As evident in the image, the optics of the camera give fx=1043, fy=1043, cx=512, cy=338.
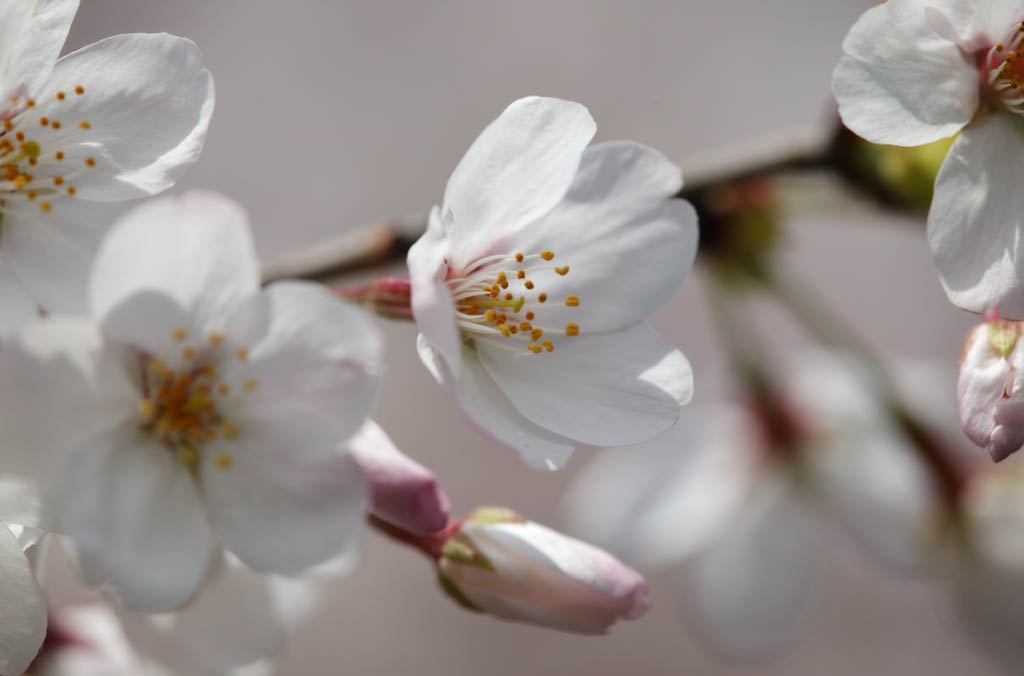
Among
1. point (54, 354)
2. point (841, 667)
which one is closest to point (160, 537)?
point (54, 354)

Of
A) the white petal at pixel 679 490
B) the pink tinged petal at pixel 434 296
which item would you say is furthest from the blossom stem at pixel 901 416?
the pink tinged petal at pixel 434 296

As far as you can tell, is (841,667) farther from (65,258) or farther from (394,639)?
(65,258)

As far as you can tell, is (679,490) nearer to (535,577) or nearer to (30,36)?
(535,577)

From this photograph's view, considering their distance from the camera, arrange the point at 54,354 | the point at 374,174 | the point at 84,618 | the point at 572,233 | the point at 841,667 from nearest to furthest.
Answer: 1. the point at 54,354
2. the point at 572,233
3. the point at 84,618
4. the point at 841,667
5. the point at 374,174

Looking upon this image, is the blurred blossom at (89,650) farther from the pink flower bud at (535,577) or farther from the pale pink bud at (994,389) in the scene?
the pale pink bud at (994,389)

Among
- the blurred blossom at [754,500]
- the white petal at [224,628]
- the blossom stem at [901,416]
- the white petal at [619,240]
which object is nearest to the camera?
the white petal at [619,240]
